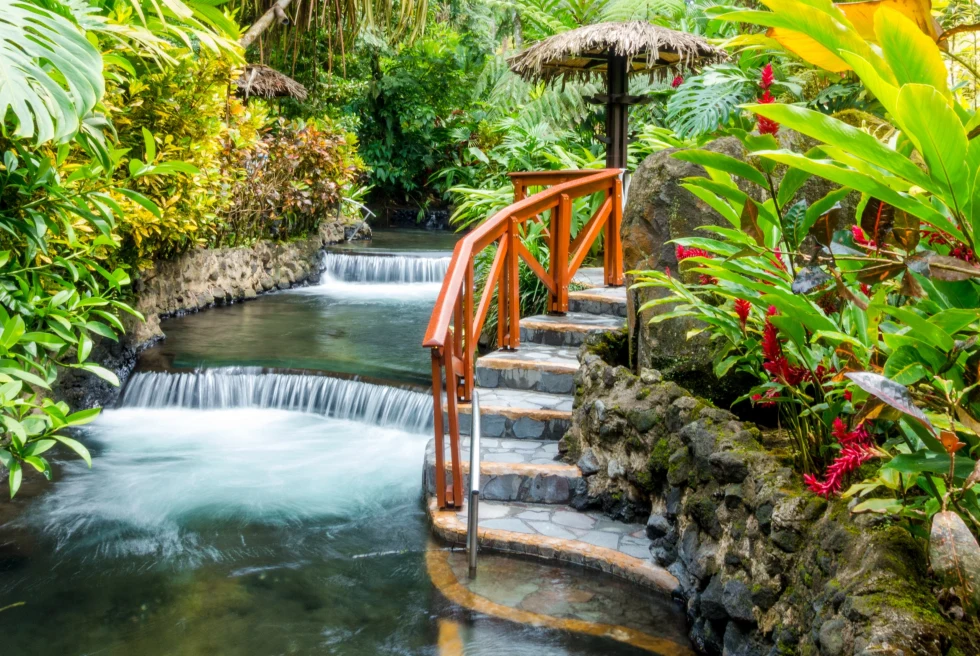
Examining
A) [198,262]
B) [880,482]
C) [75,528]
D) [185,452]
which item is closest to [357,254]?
[198,262]

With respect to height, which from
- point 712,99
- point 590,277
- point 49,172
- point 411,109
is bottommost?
point 590,277

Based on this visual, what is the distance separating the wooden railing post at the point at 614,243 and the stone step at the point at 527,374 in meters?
1.81

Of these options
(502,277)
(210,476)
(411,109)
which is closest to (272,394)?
(210,476)

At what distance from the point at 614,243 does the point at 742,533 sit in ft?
14.7

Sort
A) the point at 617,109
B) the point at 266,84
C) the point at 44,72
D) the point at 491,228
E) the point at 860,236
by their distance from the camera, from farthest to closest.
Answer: the point at 266,84, the point at 617,109, the point at 491,228, the point at 44,72, the point at 860,236

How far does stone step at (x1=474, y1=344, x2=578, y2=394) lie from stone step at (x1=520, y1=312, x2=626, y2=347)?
509 mm

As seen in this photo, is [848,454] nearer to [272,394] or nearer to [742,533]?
[742,533]

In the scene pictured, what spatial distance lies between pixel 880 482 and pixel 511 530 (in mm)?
2459

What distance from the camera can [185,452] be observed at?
6.78 meters

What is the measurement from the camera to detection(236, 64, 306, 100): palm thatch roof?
14.7m

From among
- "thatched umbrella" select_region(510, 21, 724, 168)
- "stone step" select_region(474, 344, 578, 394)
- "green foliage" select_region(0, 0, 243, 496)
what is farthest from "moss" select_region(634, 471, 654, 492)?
"thatched umbrella" select_region(510, 21, 724, 168)

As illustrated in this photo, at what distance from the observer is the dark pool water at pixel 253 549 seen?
4.02 m

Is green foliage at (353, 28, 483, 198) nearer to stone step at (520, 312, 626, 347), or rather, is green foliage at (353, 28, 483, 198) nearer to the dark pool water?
the dark pool water

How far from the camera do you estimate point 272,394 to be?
779 cm
